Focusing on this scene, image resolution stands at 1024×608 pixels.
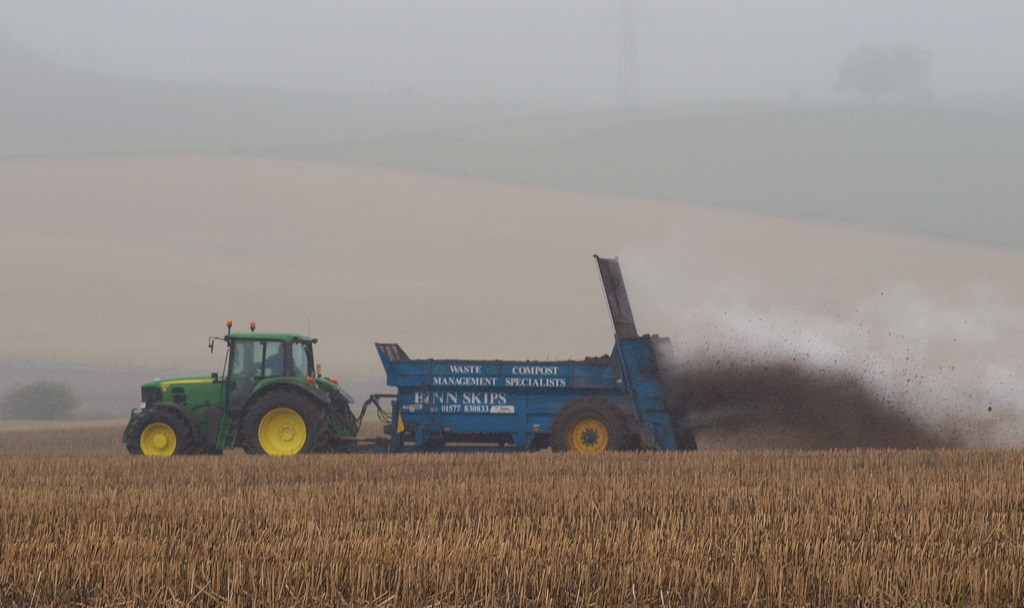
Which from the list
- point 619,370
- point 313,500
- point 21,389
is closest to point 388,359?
point 619,370

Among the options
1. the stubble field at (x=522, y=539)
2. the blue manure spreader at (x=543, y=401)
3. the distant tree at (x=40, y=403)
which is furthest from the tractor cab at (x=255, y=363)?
the distant tree at (x=40, y=403)

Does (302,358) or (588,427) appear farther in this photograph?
(302,358)

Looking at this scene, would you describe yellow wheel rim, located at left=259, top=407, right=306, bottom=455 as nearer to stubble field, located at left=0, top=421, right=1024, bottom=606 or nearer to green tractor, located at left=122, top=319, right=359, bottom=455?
green tractor, located at left=122, top=319, right=359, bottom=455

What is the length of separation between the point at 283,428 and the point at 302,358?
1.14 m

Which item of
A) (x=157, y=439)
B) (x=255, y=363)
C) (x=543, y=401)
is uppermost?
(x=255, y=363)

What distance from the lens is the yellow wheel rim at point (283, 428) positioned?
15.8 m

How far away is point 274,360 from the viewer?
1606cm

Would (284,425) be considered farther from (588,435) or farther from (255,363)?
(588,435)

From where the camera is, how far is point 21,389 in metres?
53.6

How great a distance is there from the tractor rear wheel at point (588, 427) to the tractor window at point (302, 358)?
3748 millimetres

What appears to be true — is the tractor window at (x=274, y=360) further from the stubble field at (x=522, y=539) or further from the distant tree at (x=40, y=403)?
the distant tree at (x=40, y=403)

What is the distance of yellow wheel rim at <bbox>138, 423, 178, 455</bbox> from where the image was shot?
A: 15891 millimetres

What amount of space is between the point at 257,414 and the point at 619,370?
17.0ft

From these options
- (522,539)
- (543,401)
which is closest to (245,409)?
(543,401)
